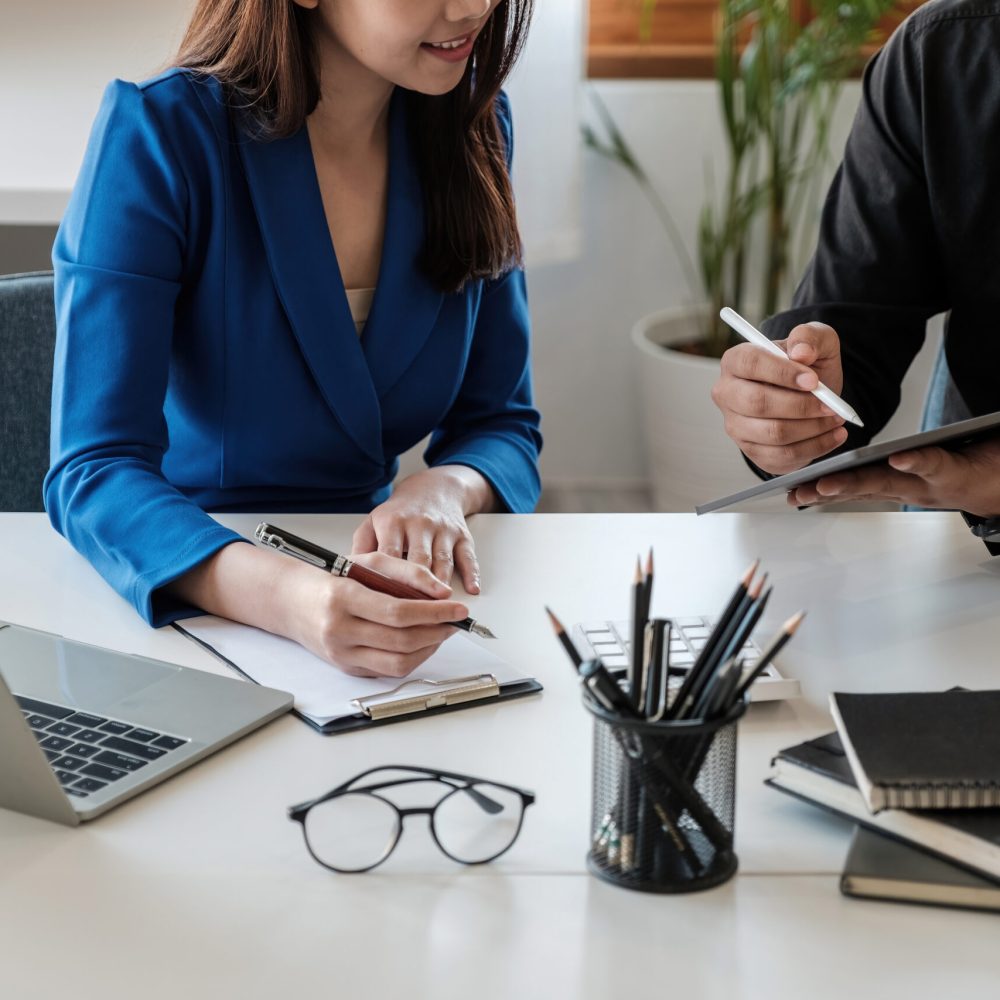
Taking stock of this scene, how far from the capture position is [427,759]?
84 centimetres

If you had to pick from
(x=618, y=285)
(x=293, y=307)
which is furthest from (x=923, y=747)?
(x=618, y=285)

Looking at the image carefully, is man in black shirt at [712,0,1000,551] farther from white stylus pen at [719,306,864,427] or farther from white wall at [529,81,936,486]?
white wall at [529,81,936,486]

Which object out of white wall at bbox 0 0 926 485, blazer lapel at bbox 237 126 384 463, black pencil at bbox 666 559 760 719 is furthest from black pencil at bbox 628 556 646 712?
white wall at bbox 0 0 926 485

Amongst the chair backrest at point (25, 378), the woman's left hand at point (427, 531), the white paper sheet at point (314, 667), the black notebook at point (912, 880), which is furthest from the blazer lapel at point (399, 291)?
the black notebook at point (912, 880)

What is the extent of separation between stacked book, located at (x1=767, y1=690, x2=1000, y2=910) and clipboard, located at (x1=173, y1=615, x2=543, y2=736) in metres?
0.24

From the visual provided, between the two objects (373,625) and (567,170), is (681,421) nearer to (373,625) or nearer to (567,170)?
(567,170)

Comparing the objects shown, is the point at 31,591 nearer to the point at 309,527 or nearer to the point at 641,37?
the point at 309,527

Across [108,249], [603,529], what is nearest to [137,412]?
[108,249]

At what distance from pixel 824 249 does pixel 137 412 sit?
32.0 inches

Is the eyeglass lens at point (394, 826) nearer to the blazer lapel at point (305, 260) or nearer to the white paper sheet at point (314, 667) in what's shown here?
the white paper sheet at point (314, 667)

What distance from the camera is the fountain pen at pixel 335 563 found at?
970 millimetres

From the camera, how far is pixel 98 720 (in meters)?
0.88

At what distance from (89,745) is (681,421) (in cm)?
215

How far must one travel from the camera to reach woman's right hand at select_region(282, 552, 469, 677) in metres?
0.93
